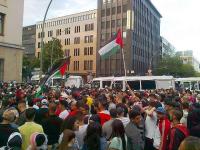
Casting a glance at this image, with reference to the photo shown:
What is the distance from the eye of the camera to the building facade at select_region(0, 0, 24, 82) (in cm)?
3262

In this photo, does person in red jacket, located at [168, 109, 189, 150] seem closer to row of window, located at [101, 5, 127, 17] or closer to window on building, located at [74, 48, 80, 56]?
row of window, located at [101, 5, 127, 17]

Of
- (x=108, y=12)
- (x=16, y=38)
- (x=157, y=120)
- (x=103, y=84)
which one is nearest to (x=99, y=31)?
(x=108, y=12)

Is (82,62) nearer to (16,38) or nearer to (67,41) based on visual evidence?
(67,41)

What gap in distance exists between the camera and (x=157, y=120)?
840 centimetres

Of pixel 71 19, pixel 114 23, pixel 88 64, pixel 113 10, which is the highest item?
pixel 113 10

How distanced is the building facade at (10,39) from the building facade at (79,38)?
50696 mm

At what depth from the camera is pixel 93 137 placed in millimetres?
5734

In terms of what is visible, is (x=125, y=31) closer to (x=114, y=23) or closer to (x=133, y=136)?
(x=114, y=23)

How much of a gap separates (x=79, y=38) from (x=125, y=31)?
47.4 ft

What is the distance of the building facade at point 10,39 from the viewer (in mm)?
32625

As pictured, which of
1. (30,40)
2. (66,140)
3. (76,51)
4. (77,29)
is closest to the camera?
(66,140)

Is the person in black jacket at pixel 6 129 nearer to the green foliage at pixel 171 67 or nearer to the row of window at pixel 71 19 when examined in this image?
the green foliage at pixel 171 67

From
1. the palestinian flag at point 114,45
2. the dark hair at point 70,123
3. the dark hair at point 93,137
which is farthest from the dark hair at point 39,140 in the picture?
the palestinian flag at point 114,45

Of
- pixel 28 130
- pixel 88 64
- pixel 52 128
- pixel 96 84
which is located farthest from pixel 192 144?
pixel 88 64
